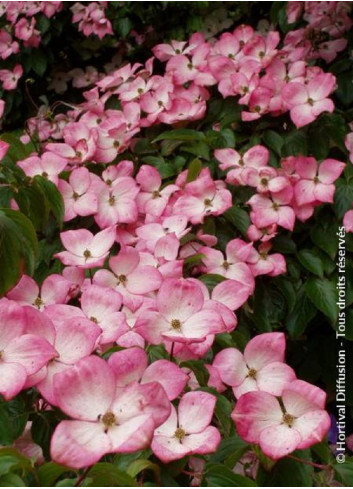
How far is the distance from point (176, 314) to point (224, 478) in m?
0.22

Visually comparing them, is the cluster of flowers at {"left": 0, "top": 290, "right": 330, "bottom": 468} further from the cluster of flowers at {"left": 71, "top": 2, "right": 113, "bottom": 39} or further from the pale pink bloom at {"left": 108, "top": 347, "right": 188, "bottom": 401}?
the cluster of flowers at {"left": 71, "top": 2, "right": 113, "bottom": 39}

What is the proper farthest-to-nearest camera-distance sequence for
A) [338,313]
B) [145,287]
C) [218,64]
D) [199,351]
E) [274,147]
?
[218,64], [274,147], [338,313], [145,287], [199,351]

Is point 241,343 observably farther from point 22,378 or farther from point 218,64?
point 218,64

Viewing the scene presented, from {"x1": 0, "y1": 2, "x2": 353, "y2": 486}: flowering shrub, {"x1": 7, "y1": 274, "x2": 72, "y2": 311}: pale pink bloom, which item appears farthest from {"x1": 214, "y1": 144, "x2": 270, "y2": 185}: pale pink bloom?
{"x1": 7, "y1": 274, "x2": 72, "y2": 311}: pale pink bloom

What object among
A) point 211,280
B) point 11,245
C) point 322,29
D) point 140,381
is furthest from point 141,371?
point 322,29

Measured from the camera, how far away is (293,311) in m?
1.14

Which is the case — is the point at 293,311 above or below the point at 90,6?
below

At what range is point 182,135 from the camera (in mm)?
1269

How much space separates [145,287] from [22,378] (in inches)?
11.6

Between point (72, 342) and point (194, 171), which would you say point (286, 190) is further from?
point (72, 342)

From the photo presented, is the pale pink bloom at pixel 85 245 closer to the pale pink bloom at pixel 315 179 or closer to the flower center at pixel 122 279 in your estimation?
the flower center at pixel 122 279

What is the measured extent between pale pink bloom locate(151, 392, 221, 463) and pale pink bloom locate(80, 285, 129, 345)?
152 mm

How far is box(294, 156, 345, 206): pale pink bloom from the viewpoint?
1.14 m

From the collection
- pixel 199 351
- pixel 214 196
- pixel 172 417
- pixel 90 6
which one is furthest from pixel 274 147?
pixel 90 6
